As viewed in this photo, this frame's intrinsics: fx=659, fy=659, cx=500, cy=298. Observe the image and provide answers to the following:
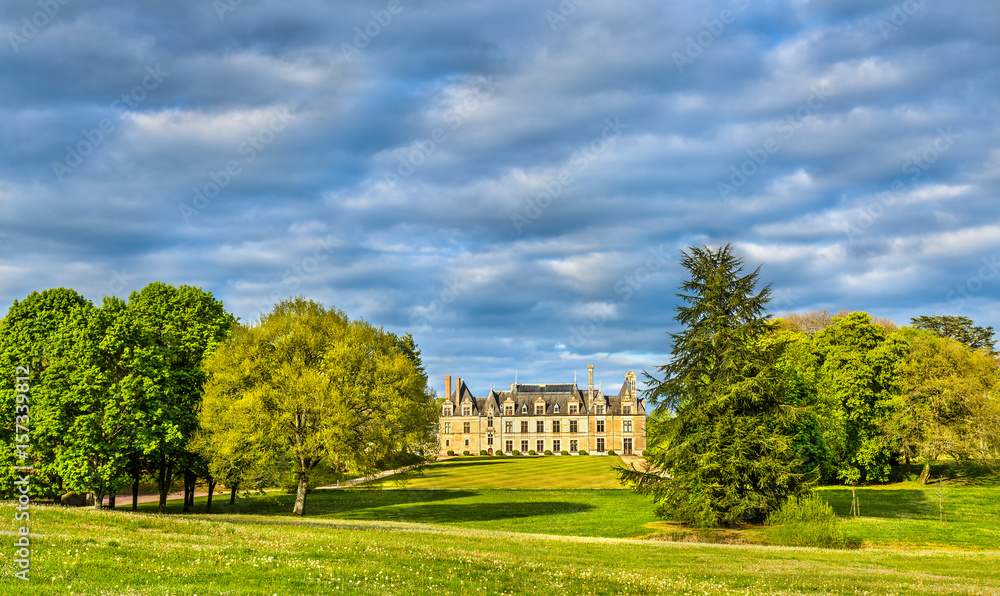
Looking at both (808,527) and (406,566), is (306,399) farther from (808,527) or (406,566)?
(808,527)

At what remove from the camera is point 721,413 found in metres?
33.6

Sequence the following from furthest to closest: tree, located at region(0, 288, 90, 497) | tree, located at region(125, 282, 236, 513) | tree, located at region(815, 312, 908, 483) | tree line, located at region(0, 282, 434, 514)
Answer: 1. tree, located at region(815, 312, 908, 483)
2. tree, located at region(125, 282, 236, 513)
3. tree line, located at region(0, 282, 434, 514)
4. tree, located at region(0, 288, 90, 497)

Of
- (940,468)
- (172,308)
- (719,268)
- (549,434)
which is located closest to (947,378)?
(940,468)

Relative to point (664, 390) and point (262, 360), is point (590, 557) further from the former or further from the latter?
point (262, 360)

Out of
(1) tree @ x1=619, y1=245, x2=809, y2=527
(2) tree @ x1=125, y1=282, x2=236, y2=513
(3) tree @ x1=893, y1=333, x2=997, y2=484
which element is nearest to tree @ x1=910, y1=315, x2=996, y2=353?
(3) tree @ x1=893, y1=333, x2=997, y2=484

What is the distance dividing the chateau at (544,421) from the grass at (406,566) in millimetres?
102144

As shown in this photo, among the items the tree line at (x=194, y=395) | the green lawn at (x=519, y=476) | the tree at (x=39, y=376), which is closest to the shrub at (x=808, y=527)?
the tree line at (x=194, y=395)

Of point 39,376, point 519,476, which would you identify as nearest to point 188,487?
point 39,376

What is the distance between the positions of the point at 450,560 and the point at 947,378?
184 feet

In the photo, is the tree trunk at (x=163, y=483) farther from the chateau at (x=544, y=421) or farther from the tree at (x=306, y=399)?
the chateau at (x=544, y=421)

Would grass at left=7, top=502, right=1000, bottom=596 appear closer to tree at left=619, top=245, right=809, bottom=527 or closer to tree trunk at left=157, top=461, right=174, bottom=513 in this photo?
tree at left=619, top=245, right=809, bottom=527

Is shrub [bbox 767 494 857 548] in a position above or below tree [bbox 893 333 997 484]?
below

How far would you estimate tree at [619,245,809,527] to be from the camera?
3256cm

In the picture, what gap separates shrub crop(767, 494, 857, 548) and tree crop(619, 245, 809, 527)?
4.48ft
